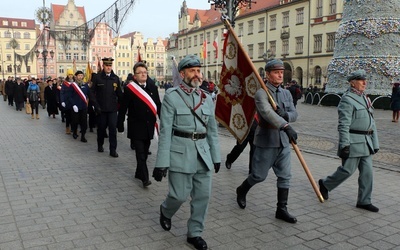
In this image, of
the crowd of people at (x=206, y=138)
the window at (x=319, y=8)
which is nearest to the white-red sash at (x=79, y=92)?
the crowd of people at (x=206, y=138)

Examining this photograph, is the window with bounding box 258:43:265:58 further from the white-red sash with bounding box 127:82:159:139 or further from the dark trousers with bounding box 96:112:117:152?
the white-red sash with bounding box 127:82:159:139

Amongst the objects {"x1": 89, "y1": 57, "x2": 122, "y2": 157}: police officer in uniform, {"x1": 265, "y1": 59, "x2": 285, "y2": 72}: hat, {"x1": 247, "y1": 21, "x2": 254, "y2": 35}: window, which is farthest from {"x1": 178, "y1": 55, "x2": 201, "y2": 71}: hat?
{"x1": 247, "y1": 21, "x2": 254, "y2": 35}: window

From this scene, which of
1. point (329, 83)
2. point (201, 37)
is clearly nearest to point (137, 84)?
point (329, 83)

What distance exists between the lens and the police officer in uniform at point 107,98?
8.74m

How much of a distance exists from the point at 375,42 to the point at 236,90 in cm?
1985

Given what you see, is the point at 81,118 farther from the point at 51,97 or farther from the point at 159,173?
the point at 159,173

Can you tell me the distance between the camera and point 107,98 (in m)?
8.79

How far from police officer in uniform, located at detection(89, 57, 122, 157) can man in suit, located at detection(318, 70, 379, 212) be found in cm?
520

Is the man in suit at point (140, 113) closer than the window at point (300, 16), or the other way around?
the man in suit at point (140, 113)

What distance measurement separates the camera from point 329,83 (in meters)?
25.2

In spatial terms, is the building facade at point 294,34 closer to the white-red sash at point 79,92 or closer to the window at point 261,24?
the window at point 261,24

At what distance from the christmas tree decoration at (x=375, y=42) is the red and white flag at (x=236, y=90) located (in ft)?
63.1

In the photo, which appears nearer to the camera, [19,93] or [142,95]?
[142,95]

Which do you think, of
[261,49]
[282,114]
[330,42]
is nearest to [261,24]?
[261,49]
